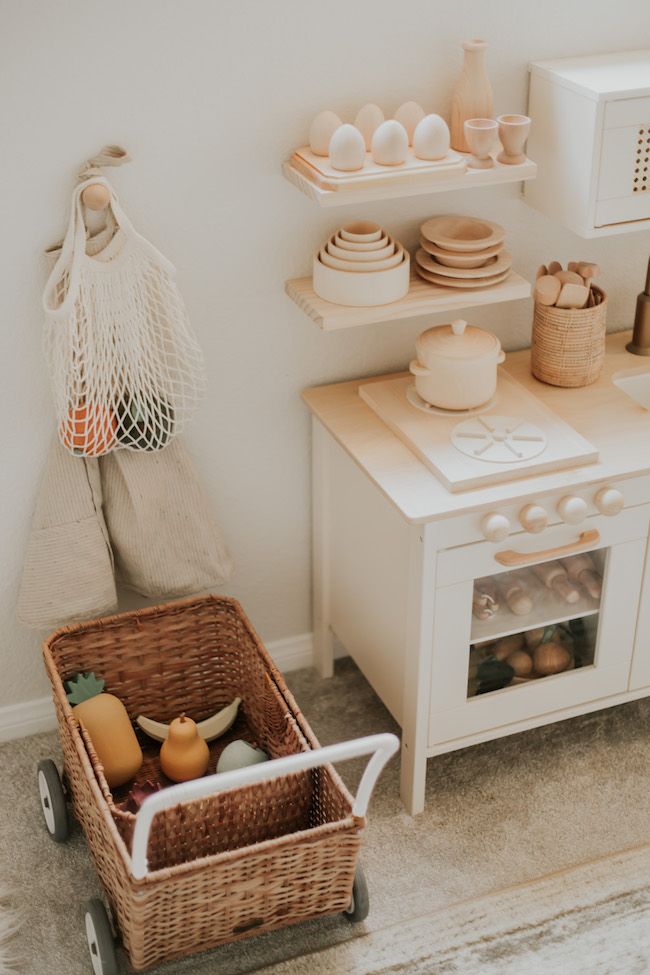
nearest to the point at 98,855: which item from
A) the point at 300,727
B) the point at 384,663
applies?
the point at 300,727

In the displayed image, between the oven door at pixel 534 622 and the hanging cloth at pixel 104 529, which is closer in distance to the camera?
the oven door at pixel 534 622

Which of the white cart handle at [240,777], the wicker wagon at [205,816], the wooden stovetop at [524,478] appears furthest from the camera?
the wooden stovetop at [524,478]

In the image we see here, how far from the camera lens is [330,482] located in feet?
7.55

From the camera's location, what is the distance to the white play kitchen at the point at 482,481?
1929 mm

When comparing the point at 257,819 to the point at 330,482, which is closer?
the point at 257,819

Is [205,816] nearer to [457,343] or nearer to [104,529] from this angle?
[104,529]

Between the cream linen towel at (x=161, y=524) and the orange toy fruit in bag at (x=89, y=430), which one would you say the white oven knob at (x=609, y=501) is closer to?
the cream linen towel at (x=161, y=524)

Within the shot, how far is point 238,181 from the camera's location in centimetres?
201

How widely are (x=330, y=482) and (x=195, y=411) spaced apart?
315 millimetres

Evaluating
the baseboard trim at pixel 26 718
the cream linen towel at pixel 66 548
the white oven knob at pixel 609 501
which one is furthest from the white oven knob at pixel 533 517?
the baseboard trim at pixel 26 718

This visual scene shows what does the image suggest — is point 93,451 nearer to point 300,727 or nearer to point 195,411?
point 195,411

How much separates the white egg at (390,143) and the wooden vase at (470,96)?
0.15m

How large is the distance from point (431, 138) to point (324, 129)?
0.18 m

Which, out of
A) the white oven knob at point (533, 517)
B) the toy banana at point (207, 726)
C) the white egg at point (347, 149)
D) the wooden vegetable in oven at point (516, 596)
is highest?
the white egg at point (347, 149)
